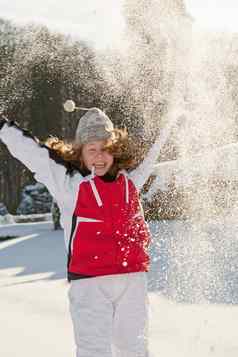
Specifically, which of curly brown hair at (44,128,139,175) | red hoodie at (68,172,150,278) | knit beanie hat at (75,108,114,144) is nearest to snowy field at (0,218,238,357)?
red hoodie at (68,172,150,278)

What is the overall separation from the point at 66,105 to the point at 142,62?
1126 cm

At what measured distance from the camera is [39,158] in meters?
2.62

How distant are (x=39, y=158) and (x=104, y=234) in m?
0.39

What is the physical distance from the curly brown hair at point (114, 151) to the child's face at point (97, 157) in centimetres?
2

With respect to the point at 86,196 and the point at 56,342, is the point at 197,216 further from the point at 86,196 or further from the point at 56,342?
the point at 86,196

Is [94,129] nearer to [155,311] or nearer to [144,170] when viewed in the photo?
[144,170]

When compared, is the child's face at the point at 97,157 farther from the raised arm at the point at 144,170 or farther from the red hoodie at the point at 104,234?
the raised arm at the point at 144,170

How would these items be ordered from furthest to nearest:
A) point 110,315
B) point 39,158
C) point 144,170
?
1. point 144,170
2. point 39,158
3. point 110,315

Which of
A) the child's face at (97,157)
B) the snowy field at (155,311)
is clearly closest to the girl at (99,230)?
the child's face at (97,157)

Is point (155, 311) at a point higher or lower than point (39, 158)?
lower

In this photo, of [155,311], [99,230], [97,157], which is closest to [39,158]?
[97,157]

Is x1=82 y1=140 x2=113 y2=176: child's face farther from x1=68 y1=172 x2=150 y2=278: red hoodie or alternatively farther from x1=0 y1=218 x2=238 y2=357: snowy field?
x1=0 y1=218 x2=238 y2=357: snowy field

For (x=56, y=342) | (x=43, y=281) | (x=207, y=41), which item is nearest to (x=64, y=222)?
(x=56, y=342)

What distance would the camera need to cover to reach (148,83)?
13.8 meters
